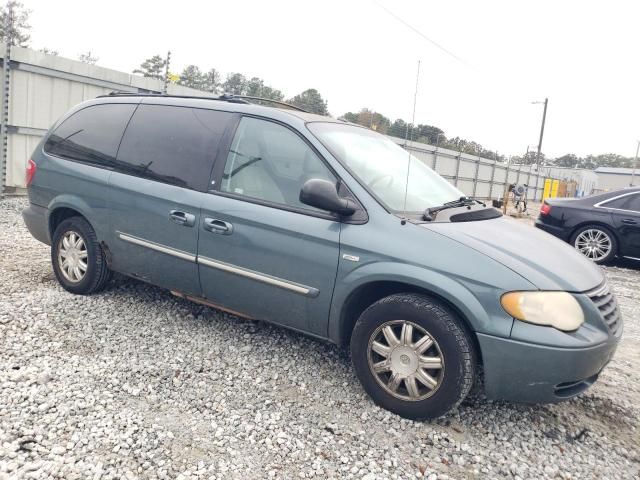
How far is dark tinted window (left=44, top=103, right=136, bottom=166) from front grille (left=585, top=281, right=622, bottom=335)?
3.54m

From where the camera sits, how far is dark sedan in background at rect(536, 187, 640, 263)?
788 cm

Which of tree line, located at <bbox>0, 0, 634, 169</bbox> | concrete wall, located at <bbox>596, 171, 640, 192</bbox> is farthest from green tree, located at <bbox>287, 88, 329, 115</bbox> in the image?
concrete wall, located at <bbox>596, 171, 640, 192</bbox>

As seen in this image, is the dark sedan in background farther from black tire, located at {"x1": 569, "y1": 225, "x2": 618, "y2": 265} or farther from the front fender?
the front fender

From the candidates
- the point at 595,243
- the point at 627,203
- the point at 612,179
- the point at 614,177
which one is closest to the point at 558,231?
the point at 595,243

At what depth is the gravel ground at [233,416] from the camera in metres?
2.37

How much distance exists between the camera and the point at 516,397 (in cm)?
265

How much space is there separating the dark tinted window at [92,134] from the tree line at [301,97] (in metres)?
1.16

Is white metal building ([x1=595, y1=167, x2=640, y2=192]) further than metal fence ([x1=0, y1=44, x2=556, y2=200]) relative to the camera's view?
Yes

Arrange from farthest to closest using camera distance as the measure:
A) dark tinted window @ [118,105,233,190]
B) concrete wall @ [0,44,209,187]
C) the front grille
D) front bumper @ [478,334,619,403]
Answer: concrete wall @ [0,44,209,187] < dark tinted window @ [118,105,233,190] < the front grille < front bumper @ [478,334,619,403]

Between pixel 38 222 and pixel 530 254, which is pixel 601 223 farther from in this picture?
pixel 38 222

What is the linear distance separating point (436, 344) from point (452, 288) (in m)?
0.32

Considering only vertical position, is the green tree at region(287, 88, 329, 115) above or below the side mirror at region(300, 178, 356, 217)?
above

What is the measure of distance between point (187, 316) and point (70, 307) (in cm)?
92

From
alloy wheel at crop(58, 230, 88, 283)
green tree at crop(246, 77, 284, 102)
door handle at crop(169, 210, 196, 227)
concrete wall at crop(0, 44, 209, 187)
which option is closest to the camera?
door handle at crop(169, 210, 196, 227)
